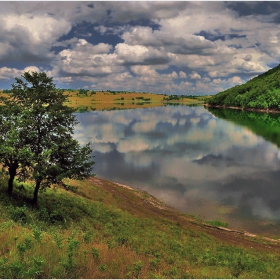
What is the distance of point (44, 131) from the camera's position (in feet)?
74.7

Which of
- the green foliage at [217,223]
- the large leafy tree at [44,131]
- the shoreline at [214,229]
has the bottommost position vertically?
the green foliage at [217,223]

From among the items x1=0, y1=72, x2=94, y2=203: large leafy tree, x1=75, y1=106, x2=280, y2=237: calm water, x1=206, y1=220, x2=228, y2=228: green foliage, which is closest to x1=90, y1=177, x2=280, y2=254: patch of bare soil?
x1=206, y1=220, x2=228, y2=228: green foliage

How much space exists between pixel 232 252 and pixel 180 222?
7.73 metres

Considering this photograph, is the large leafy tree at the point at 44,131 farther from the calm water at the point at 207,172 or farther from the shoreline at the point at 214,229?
the calm water at the point at 207,172

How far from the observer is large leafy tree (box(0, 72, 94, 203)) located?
21.6 m

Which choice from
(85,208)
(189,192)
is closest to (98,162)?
(189,192)

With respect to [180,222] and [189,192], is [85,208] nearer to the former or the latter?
[180,222]

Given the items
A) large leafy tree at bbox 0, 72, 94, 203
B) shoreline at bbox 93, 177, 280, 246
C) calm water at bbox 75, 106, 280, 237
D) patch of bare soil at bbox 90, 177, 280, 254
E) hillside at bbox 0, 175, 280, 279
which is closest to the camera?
hillside at bbox 0, 175, 280, 279

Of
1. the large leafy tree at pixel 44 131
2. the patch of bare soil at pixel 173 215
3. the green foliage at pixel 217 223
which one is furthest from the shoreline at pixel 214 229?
the large leafy tree at pixel 44 131

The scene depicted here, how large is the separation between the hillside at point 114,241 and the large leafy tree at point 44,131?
2309 millimetres

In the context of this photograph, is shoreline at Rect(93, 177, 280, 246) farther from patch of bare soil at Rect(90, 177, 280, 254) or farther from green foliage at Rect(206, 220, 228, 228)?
green foliage at Rect(206, 220, 228, 228)

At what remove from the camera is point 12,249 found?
10312 mm

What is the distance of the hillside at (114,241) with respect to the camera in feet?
33.6

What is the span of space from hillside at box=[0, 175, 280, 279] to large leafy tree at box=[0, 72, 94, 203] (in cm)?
231
